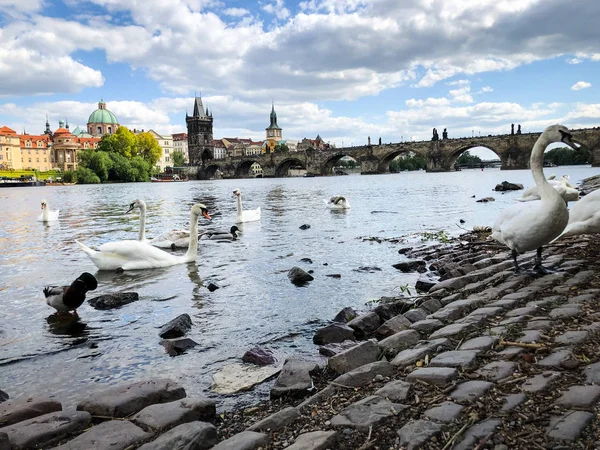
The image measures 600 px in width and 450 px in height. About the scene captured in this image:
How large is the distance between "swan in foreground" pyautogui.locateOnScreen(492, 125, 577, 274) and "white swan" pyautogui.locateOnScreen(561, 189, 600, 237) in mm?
441

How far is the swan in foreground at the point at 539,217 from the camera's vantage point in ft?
14.1

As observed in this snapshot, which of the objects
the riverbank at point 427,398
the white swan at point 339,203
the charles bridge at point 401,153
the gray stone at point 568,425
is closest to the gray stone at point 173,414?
the riverbank at point 427,398

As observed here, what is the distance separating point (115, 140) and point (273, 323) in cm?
8712

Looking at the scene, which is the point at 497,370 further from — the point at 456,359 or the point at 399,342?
the point at 399,342

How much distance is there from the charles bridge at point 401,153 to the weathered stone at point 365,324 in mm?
62675

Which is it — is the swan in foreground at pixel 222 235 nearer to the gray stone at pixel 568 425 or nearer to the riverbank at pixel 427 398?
the riverbank at pixel 427 398

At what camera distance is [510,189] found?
2648 centimetres

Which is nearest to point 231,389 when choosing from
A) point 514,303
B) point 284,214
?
point 514,303

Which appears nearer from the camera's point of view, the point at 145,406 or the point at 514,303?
the point at 145,406

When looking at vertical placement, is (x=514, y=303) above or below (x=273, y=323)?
above

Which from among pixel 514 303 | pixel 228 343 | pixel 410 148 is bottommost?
pixel 228 343

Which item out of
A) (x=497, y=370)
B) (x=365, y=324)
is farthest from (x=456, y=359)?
(x=365, y=324)

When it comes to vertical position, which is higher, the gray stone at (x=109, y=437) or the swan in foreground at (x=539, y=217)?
the swan in foreground at (x=539, y=217)

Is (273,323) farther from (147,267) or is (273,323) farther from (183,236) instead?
(183,236)
